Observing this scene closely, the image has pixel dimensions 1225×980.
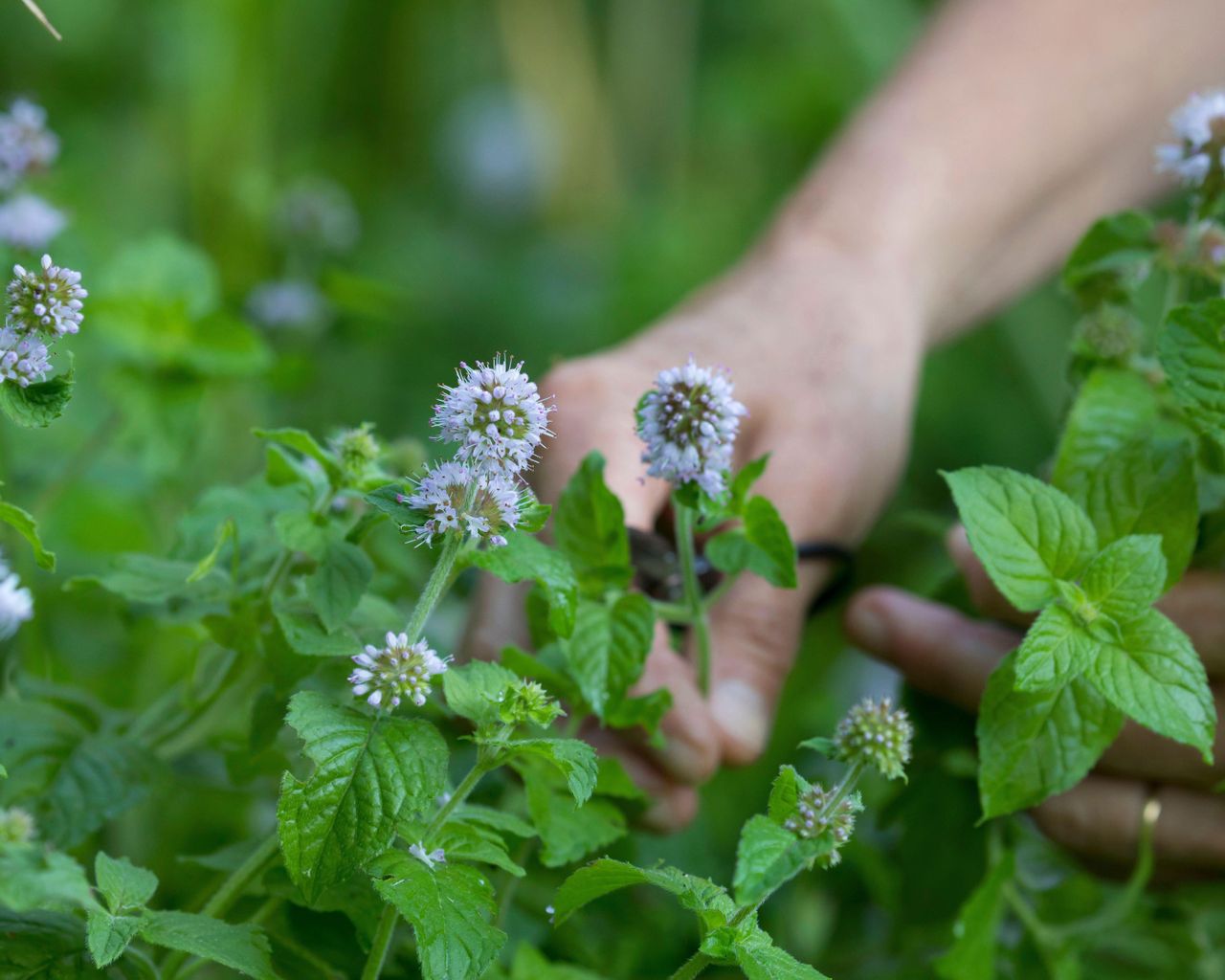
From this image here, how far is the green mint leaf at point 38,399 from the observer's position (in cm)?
52

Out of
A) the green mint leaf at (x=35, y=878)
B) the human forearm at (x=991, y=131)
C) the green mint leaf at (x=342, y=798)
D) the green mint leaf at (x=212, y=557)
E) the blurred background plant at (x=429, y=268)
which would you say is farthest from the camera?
the human forearm at (x=991, y=131)

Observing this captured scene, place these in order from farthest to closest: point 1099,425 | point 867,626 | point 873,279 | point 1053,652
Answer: point 873,279 < point 867,626 < point 1099,425 < point 1053,652

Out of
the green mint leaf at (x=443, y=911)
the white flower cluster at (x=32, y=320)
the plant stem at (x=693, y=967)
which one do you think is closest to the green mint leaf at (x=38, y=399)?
the white flower cluster at (x=32, y=320)

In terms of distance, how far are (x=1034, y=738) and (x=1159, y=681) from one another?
7cm

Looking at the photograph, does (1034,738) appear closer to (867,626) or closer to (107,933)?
(867,626)

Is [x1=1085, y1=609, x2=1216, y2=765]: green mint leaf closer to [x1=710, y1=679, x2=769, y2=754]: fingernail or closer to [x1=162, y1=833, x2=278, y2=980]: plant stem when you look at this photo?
[x1=710, y1=679, x2=769, y2=754]: fingernail

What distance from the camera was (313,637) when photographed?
23.1 inches

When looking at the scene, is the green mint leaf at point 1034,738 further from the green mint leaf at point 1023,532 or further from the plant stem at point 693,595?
the plant stem at point 693,595

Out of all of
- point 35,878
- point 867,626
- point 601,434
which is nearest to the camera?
point 35,878

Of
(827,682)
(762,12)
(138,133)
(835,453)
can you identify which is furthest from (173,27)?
(835,453)

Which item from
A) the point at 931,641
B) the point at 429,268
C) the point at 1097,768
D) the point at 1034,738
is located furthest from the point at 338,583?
the point at 429,268

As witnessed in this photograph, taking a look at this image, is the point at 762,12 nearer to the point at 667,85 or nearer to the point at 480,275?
the point at 667,85

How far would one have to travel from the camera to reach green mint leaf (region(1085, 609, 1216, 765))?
2.03 feet

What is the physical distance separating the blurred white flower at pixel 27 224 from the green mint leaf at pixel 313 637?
0.48 meters
